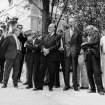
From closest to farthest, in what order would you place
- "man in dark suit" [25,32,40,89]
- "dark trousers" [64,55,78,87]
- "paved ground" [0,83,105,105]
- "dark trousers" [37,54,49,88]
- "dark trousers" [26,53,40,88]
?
"paved ground" [0,83,105,105] → "dark trousers" [64,55,78,87] → "dark trousers" [37,54,49,88] → "dark trousers" [26,53,40,88] → "man in dark suit" [25,32,40,89]

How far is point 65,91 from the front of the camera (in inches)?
348

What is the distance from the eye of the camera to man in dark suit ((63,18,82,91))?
8912 mm

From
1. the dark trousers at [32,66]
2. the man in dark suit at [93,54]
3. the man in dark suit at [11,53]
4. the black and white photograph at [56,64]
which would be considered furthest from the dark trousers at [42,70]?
the man in dark suit at [93,54]

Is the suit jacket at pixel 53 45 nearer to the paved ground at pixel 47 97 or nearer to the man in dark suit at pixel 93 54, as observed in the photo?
the man in dark suit at pixel 93 54

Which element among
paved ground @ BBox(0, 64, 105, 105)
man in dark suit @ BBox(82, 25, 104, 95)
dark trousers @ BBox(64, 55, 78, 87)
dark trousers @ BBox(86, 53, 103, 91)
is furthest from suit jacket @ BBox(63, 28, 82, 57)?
paved ground @ BBox(0, 64, 105, 105)

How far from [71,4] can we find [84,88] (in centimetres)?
634

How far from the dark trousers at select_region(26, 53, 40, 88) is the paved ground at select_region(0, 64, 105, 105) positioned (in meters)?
0.59

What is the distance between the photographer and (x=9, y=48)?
379 inches

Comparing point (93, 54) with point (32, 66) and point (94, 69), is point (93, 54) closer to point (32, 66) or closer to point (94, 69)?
point (94, 69)

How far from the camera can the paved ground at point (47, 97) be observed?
7.10 metres

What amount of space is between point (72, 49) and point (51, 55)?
A: 60 centimetres

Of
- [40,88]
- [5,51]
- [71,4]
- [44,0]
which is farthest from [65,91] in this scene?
[71,4]

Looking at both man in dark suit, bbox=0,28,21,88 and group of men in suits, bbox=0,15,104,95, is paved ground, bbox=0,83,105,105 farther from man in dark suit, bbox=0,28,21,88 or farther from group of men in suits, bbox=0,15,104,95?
man in dark suit, bbox=0,28,21,88

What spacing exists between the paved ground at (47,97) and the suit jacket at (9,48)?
110cm
